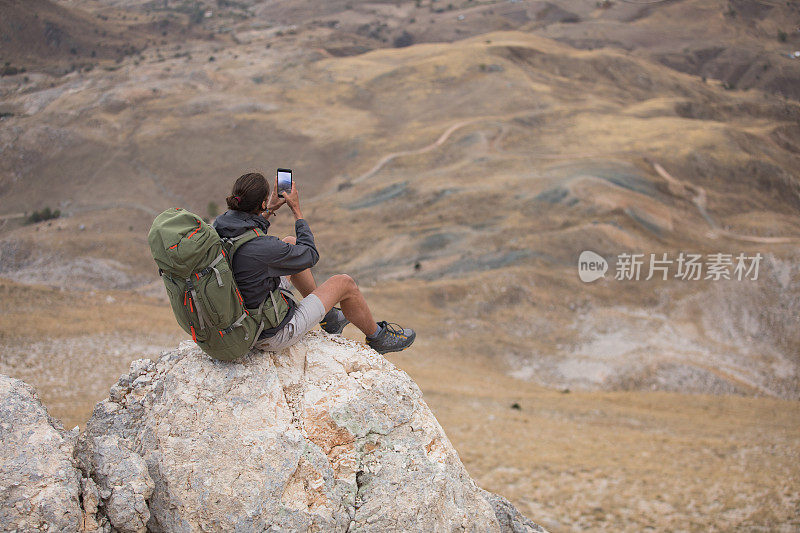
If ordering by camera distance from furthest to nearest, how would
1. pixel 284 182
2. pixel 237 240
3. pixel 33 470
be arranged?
pixel 284 182, pixel 237 240, pixel 33 470

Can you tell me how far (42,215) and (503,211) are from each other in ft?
81.7

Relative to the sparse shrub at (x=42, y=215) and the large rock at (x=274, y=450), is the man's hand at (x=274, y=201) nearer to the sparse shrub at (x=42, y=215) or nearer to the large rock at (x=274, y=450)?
the large rock at (x=274, y=450)

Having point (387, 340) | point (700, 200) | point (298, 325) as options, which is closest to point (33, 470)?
point (298, 325)

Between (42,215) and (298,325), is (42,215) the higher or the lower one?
the lower one

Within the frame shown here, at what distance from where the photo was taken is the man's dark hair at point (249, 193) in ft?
15.1

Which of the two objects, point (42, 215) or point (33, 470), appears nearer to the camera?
point (33, 470)

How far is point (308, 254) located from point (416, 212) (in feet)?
98.3

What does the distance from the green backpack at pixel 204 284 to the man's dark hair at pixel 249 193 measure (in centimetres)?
33

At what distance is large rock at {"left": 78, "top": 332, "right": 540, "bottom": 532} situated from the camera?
3.93 meters

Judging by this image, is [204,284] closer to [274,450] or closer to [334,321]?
[274,450]

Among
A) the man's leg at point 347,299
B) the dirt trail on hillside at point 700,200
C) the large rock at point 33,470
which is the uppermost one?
the large rock at point 33,470

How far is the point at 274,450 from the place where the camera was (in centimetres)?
417

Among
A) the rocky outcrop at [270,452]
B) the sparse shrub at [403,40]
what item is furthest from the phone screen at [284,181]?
the sparse shrub at [403,40]

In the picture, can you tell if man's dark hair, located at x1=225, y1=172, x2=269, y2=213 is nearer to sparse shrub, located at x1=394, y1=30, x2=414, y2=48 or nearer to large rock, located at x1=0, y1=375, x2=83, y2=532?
large rock, located at x1=0, y1=375, x2=83, y2=532
